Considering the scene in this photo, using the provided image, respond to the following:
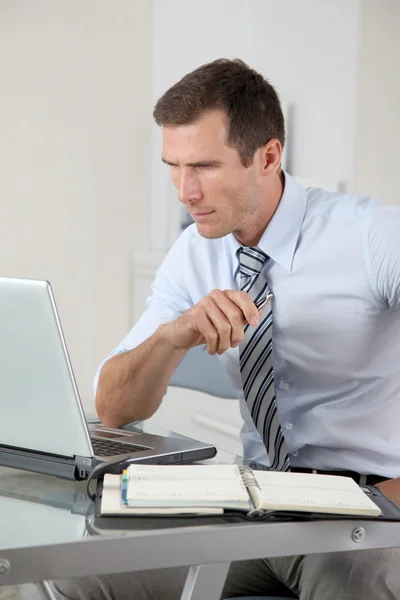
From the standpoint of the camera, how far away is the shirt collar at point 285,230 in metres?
1.71

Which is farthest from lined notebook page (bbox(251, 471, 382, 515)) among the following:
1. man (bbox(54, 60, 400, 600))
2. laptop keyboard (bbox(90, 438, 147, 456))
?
man (bbox(54, 60, 400, 600))

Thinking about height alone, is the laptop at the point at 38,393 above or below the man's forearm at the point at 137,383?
above

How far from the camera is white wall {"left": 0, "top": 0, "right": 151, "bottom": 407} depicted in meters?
3.80

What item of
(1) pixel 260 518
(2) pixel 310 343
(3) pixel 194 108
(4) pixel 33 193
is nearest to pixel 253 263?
(2) pixel 310 343

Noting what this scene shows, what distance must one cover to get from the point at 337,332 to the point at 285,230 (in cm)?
22

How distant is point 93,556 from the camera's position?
0.90 metres

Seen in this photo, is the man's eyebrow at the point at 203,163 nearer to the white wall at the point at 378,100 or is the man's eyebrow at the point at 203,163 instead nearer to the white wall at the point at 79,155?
the white wall at the point at 378,100

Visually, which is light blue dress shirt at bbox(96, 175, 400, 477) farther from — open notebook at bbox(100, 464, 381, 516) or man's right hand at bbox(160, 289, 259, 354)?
open notebook at bbox(100, 464, 381, 516)

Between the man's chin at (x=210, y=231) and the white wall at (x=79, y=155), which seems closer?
the man's chin at (x=210, y=231)

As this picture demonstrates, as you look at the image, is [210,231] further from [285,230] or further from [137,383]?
[137,383]

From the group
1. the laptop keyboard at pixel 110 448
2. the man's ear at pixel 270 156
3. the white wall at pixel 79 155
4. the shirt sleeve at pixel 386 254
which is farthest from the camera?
the white wall at pixel 79 155

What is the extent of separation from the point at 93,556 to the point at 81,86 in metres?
3.26

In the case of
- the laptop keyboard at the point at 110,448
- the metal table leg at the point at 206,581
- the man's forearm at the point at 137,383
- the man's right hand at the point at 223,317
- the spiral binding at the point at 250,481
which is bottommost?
the man's forearm at the point at 137,383

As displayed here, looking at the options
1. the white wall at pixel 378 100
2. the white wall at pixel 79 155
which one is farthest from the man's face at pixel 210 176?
the white wall at pixel 79 155
